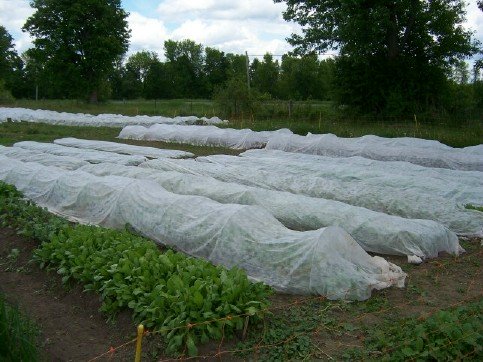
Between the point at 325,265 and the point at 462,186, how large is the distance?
195 inches

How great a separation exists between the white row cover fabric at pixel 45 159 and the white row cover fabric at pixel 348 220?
375cm

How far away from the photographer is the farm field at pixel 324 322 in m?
3.87

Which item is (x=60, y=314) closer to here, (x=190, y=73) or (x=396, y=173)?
(x=396, y=173)

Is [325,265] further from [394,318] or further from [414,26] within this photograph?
[414,26]

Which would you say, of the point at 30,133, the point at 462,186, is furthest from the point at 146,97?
the point at 462,186

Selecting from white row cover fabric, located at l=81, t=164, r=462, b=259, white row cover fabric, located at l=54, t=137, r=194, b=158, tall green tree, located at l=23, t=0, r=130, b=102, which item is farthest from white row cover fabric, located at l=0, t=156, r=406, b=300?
tall green tree, located at l=23, t=0, r=130, b=102

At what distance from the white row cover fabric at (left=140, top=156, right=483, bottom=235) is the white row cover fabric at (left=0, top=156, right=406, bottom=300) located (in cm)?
241

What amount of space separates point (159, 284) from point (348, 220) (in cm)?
325

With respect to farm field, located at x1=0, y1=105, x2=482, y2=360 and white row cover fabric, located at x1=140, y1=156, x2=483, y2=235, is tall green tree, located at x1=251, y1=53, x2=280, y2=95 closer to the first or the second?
white row cover fabric, located at x1=140, y1=156, x2=483, y2=235

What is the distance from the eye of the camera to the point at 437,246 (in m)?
6.44

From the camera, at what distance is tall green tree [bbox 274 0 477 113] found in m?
23.7

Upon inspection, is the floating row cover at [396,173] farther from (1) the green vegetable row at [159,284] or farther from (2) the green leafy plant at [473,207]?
(1) the green vegetable row at [159,284]

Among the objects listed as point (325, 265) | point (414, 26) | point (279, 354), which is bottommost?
point (279, 354)

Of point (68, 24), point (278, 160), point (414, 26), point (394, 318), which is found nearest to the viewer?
point (394, 318)
